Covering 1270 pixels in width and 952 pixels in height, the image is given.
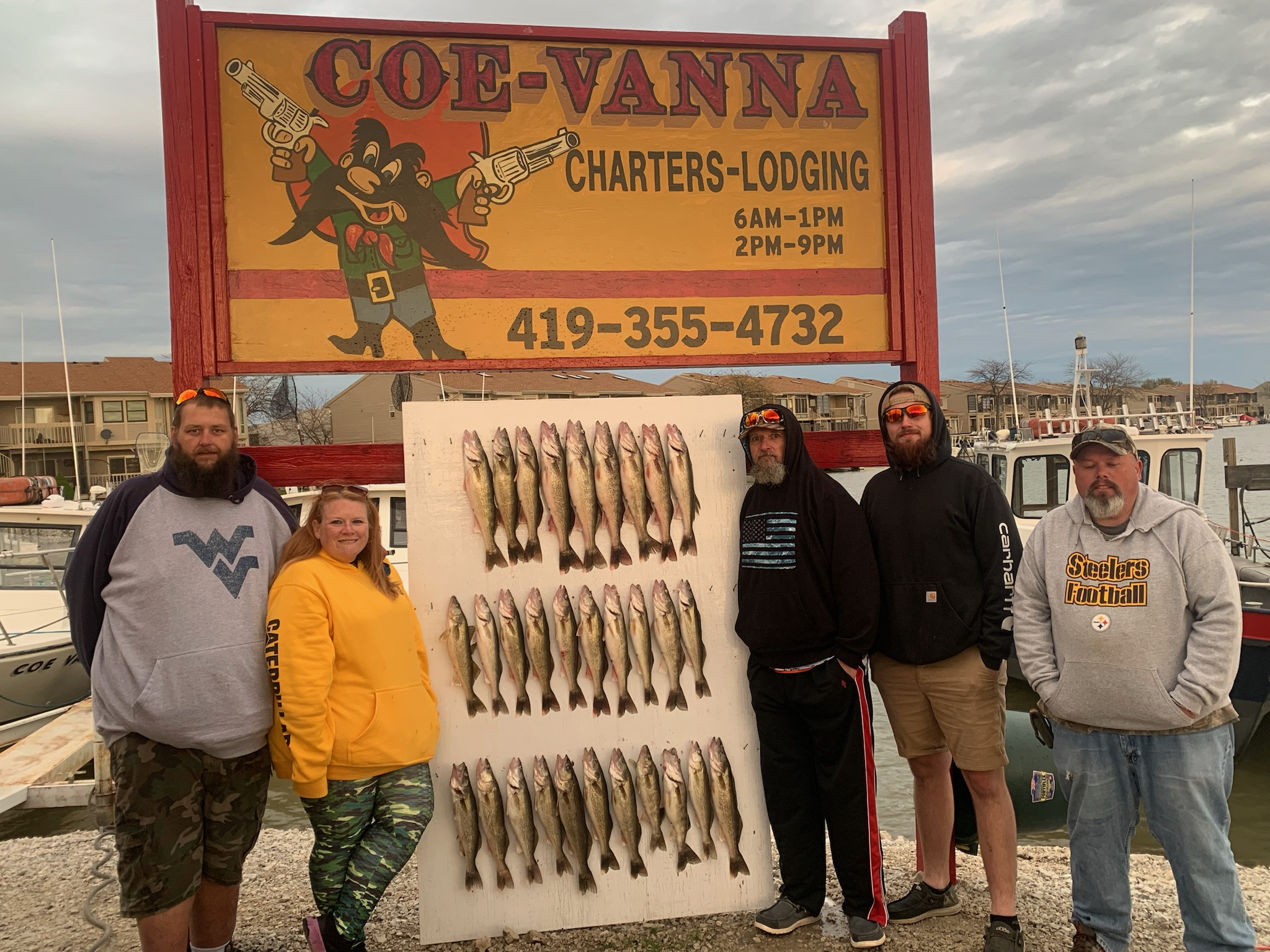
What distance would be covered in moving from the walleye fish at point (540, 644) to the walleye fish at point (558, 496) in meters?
0.18

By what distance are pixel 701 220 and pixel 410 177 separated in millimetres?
1352

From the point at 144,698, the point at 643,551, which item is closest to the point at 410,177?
the point at 643,551

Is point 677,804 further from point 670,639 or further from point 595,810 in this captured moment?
point 670,639

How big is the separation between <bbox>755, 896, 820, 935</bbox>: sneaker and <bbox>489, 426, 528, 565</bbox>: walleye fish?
6.09 ft

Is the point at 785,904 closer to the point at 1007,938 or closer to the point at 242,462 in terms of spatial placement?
the point at 1007,938

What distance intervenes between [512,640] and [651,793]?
90 centimetres

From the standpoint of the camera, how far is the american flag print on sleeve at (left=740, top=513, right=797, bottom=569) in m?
3.66

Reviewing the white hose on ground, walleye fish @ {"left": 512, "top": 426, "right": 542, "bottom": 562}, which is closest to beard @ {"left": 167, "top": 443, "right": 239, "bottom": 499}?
walleye fish @ {"left": 512, "top": 426, "right": 542, "bottom": 562}

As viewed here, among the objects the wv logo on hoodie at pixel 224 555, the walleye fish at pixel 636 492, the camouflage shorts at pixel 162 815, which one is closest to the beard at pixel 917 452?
the walleye fish at pixel 636 492

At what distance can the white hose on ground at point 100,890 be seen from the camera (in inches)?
156

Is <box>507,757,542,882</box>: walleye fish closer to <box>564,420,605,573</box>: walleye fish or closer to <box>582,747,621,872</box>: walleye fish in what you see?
<box>582,747,621,872</box>: walleye fish

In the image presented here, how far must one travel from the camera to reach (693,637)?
12.4 ft

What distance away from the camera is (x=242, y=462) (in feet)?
11.0

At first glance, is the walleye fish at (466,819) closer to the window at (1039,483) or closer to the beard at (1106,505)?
the beard at (1106,505)
